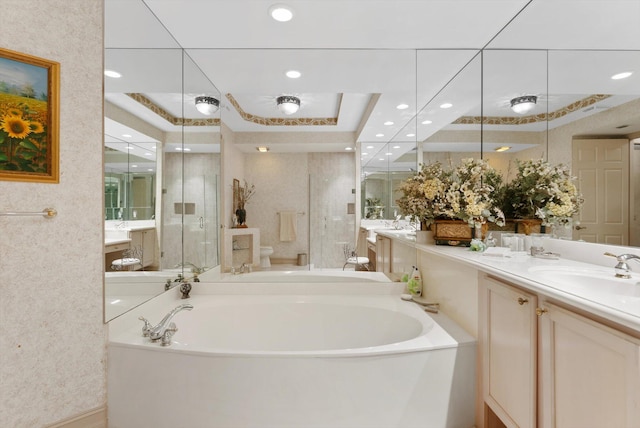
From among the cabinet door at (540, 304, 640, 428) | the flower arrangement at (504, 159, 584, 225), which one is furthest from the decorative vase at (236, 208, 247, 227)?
the cabinet door at (540, 304, 640, 428)

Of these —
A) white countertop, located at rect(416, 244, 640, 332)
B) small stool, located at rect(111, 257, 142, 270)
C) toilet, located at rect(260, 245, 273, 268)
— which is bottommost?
toilet, located at rect(260, 245, 273, 268)

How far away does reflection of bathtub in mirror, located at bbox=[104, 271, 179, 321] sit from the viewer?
5.35ft

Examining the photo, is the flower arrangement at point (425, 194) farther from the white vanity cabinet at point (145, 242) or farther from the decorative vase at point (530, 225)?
the white vanity cabinet at point (145, 242)

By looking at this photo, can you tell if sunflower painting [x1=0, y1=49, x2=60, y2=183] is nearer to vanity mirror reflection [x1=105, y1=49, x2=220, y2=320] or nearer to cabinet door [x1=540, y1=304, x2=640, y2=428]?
vanity mirror reflection [x1=105, y1=49, x2=220, y2=320]

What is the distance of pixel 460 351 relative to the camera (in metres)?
1.53

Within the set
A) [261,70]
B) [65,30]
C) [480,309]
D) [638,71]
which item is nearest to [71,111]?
[65,30]

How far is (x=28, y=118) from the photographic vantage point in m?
1.36

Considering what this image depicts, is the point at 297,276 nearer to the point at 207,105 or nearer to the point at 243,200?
the point at 243,200

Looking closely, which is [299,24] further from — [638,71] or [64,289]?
[64,289]

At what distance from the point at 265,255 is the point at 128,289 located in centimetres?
105

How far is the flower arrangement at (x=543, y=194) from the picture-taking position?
1.47m

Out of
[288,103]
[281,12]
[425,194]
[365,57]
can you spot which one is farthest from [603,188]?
[288,103]

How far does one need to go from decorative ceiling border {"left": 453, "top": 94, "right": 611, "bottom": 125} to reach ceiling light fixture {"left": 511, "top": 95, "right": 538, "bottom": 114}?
0.14 feet

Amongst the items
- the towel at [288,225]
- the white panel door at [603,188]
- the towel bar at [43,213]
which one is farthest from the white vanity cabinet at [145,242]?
the white panel door at [603,188]
